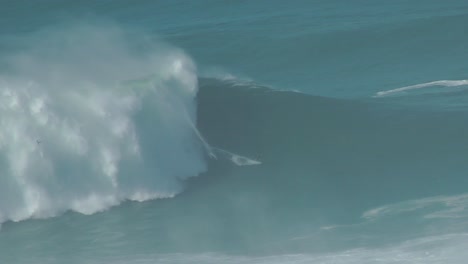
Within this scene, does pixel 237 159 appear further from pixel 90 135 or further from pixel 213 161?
pixel 90 135

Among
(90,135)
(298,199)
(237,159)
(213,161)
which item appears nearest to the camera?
(298,199)

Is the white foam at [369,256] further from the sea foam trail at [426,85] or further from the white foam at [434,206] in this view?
the sea foam trail at [426,85]

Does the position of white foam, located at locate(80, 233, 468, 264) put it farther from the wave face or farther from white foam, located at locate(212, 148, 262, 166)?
white foam, located at locate(212, 148, 262, 166)

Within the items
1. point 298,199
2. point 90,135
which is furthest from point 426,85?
point 90,135

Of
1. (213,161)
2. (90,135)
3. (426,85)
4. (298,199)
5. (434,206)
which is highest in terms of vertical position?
(426,85)

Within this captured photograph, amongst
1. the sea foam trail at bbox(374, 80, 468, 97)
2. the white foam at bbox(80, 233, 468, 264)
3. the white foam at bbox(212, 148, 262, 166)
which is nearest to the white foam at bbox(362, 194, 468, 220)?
the white foam at bbox(80, 233, 468, 264)

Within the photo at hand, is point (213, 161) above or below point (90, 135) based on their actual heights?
below
